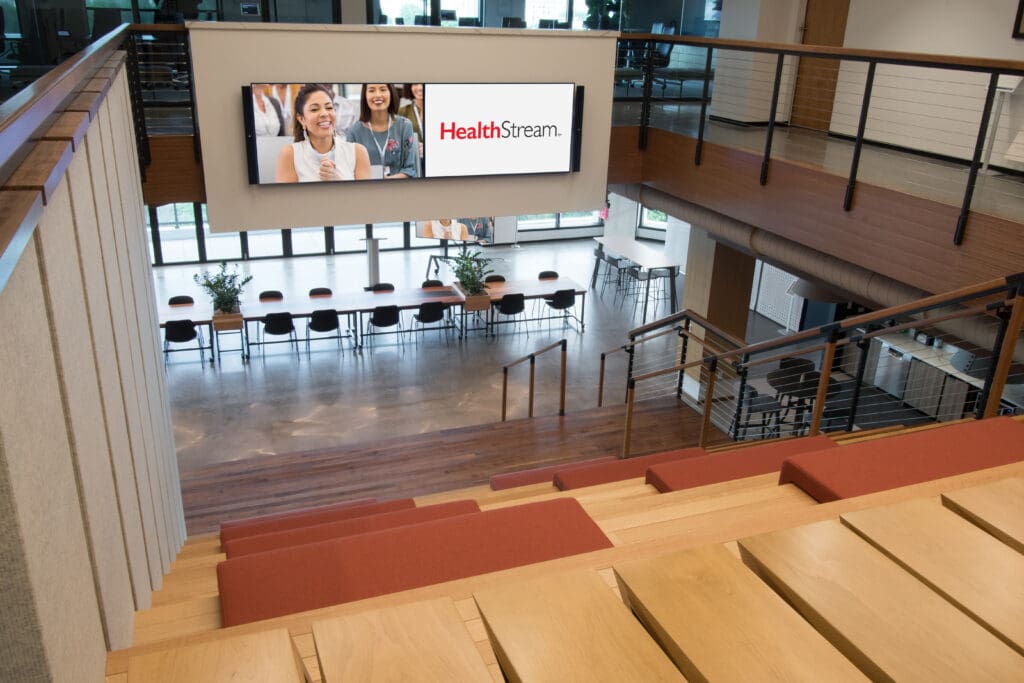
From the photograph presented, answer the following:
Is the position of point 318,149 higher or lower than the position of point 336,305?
higher

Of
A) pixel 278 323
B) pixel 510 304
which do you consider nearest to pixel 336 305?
pixel 278 323

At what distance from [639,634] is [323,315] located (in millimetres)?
9935

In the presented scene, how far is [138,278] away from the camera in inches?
155

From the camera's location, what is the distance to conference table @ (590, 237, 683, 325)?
44.0ft

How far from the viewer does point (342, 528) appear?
3.15 meters

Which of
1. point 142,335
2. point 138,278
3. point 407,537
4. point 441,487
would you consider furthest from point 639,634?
point 441,487

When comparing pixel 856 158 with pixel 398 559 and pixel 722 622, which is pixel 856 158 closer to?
pixel 398 559

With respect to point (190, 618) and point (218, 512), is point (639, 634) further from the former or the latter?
point (218, 512)

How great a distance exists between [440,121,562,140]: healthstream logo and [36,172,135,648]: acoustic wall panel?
5338 mm

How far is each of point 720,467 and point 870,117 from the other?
557 cm

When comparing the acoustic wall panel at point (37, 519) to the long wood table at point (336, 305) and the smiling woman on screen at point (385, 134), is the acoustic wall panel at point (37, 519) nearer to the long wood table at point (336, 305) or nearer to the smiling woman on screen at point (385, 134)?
the smiling woman on screen at point (385, 134)

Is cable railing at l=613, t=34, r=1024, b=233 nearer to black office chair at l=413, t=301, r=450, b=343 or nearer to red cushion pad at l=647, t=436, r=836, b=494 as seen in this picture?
red cushion pad at l=647, t=436, r=836, b=494

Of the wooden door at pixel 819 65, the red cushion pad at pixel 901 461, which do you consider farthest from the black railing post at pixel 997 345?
the wooden door at pixel 819 65

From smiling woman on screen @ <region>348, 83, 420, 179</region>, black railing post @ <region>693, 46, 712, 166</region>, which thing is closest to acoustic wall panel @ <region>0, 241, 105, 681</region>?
smiling woman on screen @ <region>348, 83, 420, 179</region>
